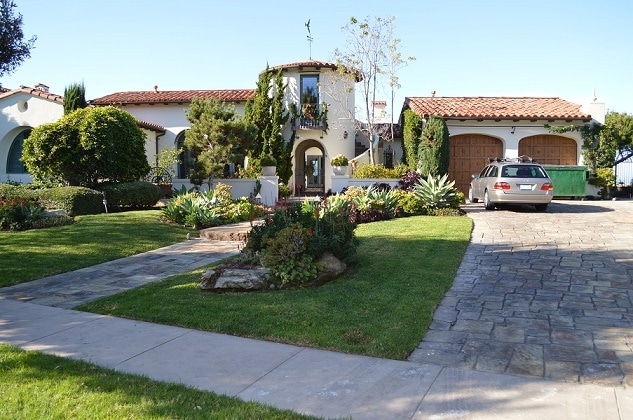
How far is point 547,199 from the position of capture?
15.0 m

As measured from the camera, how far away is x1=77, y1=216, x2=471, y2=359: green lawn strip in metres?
5.15

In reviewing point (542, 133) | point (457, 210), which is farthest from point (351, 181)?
point (542, 133)

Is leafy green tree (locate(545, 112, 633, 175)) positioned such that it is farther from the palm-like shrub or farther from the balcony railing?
the palm-like shrub

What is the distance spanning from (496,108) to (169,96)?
52.2 feet

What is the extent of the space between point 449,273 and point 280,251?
2.62 metres

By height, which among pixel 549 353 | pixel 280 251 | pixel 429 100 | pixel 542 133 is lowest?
pixel 549 353

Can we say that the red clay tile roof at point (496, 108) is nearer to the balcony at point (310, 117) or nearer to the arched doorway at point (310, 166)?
the balcony at point (310, 117)

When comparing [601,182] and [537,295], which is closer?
[537,295]

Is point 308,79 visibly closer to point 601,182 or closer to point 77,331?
point 601,182

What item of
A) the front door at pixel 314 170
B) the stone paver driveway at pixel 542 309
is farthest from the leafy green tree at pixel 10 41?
the front door at pixel 314 170

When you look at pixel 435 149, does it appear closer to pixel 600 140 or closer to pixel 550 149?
pixel 550 149

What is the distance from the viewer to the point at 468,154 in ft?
72.6

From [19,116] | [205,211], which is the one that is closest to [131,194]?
[205,211]

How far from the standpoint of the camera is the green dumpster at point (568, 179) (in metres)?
19.8
